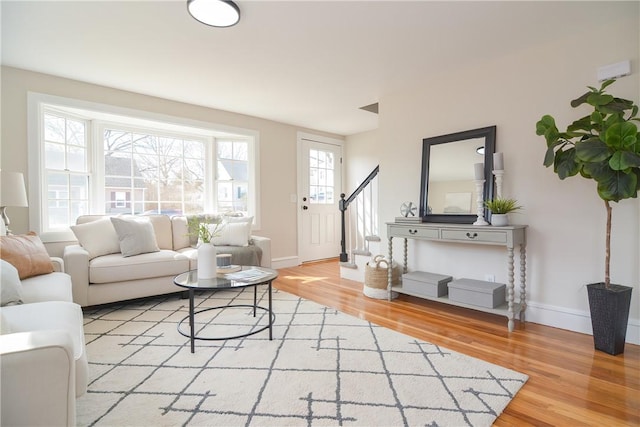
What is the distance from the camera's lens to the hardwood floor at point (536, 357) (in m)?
1.53

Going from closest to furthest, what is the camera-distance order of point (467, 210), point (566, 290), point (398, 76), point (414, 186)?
point (566, 290), point (467, 210), point (398, 76), point (414, 186)

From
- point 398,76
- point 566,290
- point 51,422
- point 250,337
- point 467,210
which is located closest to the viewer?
point 51,422

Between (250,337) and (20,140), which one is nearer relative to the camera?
(250,337)

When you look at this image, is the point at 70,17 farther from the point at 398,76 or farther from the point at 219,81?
the point at 398,76

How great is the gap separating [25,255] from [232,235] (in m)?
1.96

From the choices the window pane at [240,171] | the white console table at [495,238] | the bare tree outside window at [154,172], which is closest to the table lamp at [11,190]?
the bare tree outside window at [154,172]

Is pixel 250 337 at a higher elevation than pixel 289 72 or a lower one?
lower

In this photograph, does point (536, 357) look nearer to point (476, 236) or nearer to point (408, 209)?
point (476, 236)

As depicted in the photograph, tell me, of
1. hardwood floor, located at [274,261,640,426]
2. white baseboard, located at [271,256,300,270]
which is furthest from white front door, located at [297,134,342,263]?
hardwood floor, located at [274,261,640,426]

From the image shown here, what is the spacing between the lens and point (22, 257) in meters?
2.21

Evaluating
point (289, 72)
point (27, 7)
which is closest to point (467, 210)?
point (289, 72)

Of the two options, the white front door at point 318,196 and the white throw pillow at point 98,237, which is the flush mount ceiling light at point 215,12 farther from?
the white front door at point 318,196

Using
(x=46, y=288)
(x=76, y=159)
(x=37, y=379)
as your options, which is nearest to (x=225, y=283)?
(x=46, y=288)

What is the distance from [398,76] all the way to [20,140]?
381 cm
